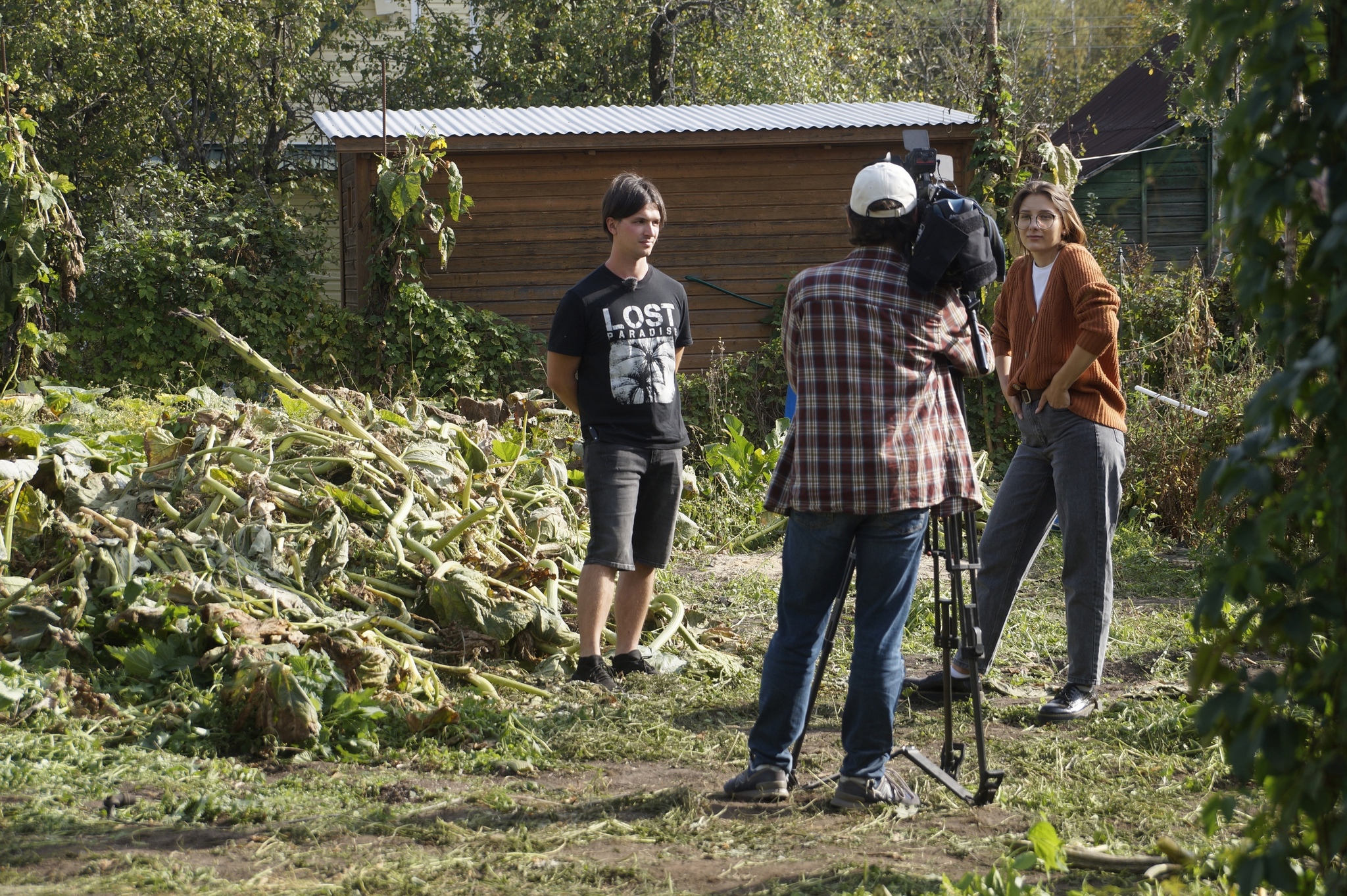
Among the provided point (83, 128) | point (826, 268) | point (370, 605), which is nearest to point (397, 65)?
point (83, 128)

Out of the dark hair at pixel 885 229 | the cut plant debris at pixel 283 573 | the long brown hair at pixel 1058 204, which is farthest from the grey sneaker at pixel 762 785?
the long brown hair at pixel 1058 204

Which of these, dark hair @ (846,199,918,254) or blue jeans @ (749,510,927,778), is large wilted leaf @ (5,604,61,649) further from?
dark hair @ (846,199,918,254)

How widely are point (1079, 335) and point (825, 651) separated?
5.30 feet

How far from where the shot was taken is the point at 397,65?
72.8 feet

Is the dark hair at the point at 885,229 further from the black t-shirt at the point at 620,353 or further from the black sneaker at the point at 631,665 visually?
the black sneaker at the point at 631,665

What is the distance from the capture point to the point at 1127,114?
74.8ft

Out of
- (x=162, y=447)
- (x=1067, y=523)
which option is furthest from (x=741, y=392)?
(x=1067, y=523)

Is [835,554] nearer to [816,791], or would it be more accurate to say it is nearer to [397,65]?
[816,791]

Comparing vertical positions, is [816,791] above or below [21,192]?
below

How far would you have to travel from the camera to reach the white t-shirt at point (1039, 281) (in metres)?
4.70

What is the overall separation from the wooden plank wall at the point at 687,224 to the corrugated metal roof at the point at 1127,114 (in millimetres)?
8459

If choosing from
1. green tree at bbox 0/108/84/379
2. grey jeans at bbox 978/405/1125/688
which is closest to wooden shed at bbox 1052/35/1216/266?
green tree at bbox 0/108/84/379

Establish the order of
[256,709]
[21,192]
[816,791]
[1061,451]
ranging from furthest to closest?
[21,192] → [1061,451] → [256,709] → [816,791]

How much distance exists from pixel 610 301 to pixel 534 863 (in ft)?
7.69
